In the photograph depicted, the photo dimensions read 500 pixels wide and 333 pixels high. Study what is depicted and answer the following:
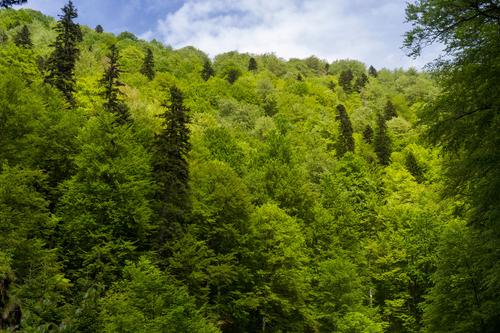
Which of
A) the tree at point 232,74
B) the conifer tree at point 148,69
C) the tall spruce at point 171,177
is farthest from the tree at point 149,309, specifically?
the tree at point 232,74

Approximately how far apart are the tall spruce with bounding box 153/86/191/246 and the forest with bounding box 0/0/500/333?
0.14m

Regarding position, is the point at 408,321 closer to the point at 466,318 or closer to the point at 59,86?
the point at 466,318

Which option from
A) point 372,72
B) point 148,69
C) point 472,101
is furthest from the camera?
point 372,72

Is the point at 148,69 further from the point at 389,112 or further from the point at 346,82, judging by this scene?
the point at 346,82

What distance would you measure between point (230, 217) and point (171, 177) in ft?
20.9

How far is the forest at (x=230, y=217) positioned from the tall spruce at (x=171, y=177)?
0.14m

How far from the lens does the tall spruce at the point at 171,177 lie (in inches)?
1198

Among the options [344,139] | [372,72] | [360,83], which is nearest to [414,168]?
[344,139]

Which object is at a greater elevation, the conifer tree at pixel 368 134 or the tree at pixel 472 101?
the conifer tree at pixel 368 134

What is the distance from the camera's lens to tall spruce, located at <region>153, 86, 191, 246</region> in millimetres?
30431

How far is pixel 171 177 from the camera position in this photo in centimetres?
3067

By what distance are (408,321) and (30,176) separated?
111ft

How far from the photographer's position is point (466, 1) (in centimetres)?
1372

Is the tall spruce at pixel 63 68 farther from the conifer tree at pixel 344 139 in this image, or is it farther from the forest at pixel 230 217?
the conifer tree at pixel 344 139
